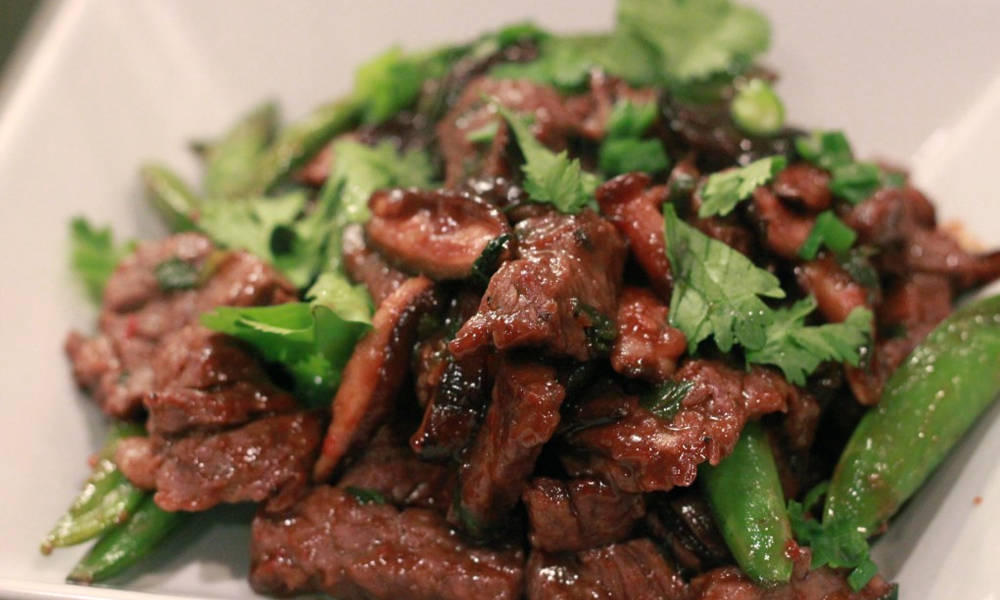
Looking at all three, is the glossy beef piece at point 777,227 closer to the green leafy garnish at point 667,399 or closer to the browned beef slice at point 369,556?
the green leafy garnish at point 667,399

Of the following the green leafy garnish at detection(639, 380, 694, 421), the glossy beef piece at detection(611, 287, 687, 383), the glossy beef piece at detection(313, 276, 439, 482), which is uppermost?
the glossy beef piece at detection(611, 287, 687, 383)

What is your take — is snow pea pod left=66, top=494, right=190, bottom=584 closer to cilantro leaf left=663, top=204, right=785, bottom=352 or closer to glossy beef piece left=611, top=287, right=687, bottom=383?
glossy beef piece left=611, top=287, right=687, bottom=383

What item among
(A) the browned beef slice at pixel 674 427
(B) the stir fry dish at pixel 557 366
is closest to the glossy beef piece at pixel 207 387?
(B) the stir fry dish at pixel 557 366

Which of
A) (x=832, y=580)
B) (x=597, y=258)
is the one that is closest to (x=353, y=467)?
(x=597, y=258)

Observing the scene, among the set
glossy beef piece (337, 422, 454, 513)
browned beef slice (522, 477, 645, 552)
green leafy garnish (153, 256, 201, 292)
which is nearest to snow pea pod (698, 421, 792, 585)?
browned beef slice (522, 477, 645, 552)

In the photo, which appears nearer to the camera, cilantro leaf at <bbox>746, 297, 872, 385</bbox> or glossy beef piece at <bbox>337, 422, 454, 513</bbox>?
cilantro leaf at <bbox>746, 297, 872, 385</bbox>

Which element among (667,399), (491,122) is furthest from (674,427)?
(491,122)

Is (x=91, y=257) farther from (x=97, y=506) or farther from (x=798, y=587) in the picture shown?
(x=798, y=587)

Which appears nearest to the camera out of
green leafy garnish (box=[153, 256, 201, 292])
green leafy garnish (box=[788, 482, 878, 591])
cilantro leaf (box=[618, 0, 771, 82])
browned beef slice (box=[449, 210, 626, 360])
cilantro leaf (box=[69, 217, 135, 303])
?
browned beef slice (box=[449, 210, 626, 360])
